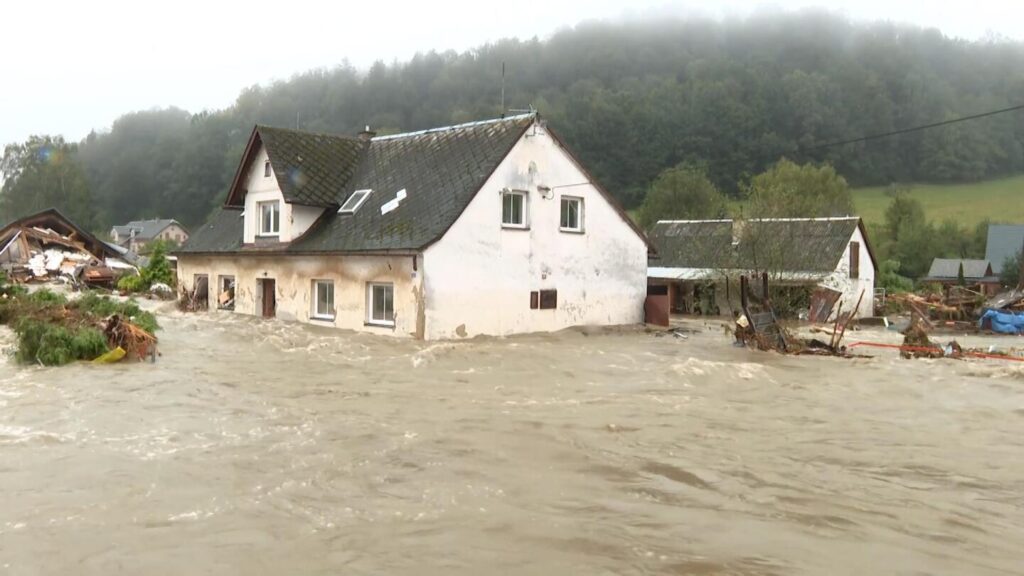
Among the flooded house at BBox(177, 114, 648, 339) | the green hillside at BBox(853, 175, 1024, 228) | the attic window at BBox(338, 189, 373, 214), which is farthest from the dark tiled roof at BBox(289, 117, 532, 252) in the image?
the green hillside at BBox(853, 175, 1024, 228)

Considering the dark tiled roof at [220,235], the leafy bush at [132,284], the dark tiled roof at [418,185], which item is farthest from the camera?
the leafy bush at [132,284]

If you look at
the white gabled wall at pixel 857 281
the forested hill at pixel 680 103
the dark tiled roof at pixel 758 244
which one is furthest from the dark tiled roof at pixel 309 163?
the forested hill at pixel 680 103

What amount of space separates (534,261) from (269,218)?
30.2 feet

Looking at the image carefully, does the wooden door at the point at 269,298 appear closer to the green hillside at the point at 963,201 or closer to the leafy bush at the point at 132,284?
the leafy bush at the point at 132,284

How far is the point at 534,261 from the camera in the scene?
2416 centimetres

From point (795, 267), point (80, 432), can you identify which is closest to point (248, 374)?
point (80, 432)

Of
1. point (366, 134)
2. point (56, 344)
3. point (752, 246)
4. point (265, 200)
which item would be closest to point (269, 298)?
point (265, 200)

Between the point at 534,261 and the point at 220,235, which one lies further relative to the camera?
the point at 220,235

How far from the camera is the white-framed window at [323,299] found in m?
24.5

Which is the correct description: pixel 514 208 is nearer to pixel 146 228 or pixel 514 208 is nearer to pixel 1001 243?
pixel 1001 243

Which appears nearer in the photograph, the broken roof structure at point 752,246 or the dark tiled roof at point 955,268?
the broken roof structure at point 752,246

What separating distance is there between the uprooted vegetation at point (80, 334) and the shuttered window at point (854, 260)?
32.3 metres

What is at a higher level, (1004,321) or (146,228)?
(146,228)

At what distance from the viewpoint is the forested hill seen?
7725 centimetres
